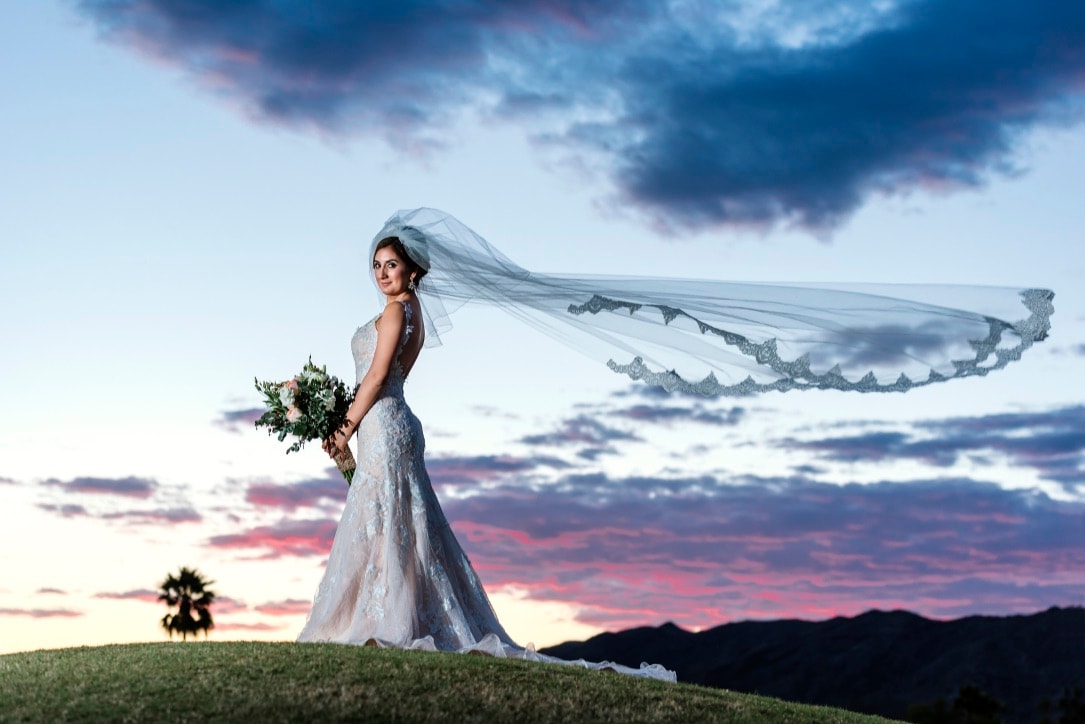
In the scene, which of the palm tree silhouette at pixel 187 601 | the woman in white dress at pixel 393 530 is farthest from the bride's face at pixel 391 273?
the palm tree silhouette at pixel 187 601

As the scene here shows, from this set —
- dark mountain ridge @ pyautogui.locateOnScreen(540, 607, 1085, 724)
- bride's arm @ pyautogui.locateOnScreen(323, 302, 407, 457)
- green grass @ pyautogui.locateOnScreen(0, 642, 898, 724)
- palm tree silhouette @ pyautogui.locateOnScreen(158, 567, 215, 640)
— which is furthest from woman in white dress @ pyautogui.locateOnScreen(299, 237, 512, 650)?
dark mountain ridge @ pyautogui.locateOnScreen(540, 607, 1085, 724)

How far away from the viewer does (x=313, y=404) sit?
14781 mm

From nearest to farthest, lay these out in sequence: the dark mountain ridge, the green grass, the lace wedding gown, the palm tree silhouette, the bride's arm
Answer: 1. the green grass
2. the lace wedding gown
3. the bride's arm
4. the palm tree silhouette
5. the dark mountain ridge

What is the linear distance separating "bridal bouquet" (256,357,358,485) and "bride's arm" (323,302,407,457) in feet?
1.07

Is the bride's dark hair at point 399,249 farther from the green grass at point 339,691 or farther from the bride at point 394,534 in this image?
the green grass at point 339,691

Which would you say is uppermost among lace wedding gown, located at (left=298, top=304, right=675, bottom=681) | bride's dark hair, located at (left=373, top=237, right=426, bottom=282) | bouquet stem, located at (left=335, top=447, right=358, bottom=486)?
bride's dark hair, located at (left=373, top=237, right=426, bottom=282)

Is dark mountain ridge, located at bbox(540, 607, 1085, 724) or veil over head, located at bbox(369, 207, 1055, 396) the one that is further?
Result: dark mountain ridge, located at bbox(540, 607, 1085, 724)

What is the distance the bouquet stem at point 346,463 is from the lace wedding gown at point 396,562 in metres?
0.64

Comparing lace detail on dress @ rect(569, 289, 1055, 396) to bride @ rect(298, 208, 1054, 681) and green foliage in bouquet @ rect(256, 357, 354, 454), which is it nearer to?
bride @ rect(298, 208, 1054, 681)

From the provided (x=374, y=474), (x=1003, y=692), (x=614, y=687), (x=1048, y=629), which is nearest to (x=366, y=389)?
(x=374, y=474)

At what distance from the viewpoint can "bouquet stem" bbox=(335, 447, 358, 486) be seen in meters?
15.2

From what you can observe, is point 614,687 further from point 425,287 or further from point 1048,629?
point 1048,629

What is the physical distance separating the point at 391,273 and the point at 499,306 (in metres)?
1.69

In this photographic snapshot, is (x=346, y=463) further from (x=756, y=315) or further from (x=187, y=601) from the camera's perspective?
(x=187, y=601)
